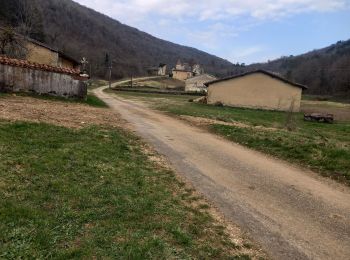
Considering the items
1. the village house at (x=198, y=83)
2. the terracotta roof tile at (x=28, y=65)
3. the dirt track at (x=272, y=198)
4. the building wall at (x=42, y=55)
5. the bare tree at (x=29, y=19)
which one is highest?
the bare tree at (x=29, y=19)

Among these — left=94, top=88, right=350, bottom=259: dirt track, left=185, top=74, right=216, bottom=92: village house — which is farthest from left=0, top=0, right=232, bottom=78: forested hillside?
left=94, top=88, right=350, bottom=259: dirt track

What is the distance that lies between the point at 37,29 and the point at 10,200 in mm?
69180

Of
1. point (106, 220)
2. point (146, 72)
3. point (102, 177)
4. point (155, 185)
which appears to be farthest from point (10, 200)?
point (146, 72)

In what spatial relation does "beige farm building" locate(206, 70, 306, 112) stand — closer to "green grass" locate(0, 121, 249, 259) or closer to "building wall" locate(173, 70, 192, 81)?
"green grass" locate(0, 121, 249, 259)

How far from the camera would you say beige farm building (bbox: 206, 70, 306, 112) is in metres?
45.0

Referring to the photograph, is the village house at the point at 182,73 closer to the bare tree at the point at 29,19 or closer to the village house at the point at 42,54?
the bare tree at the point at 29,19

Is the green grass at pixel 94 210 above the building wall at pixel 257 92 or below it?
below

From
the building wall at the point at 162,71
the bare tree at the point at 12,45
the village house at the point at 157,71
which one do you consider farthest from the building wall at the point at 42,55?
the building wall at the point at 162,71

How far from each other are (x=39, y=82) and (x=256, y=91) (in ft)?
87.6

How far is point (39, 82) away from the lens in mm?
24281

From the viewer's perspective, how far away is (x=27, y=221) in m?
5.83

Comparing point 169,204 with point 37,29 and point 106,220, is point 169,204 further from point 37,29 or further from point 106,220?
point 37,29

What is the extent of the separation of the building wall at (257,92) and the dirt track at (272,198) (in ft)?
106

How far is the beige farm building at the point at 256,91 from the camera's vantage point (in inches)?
1772
